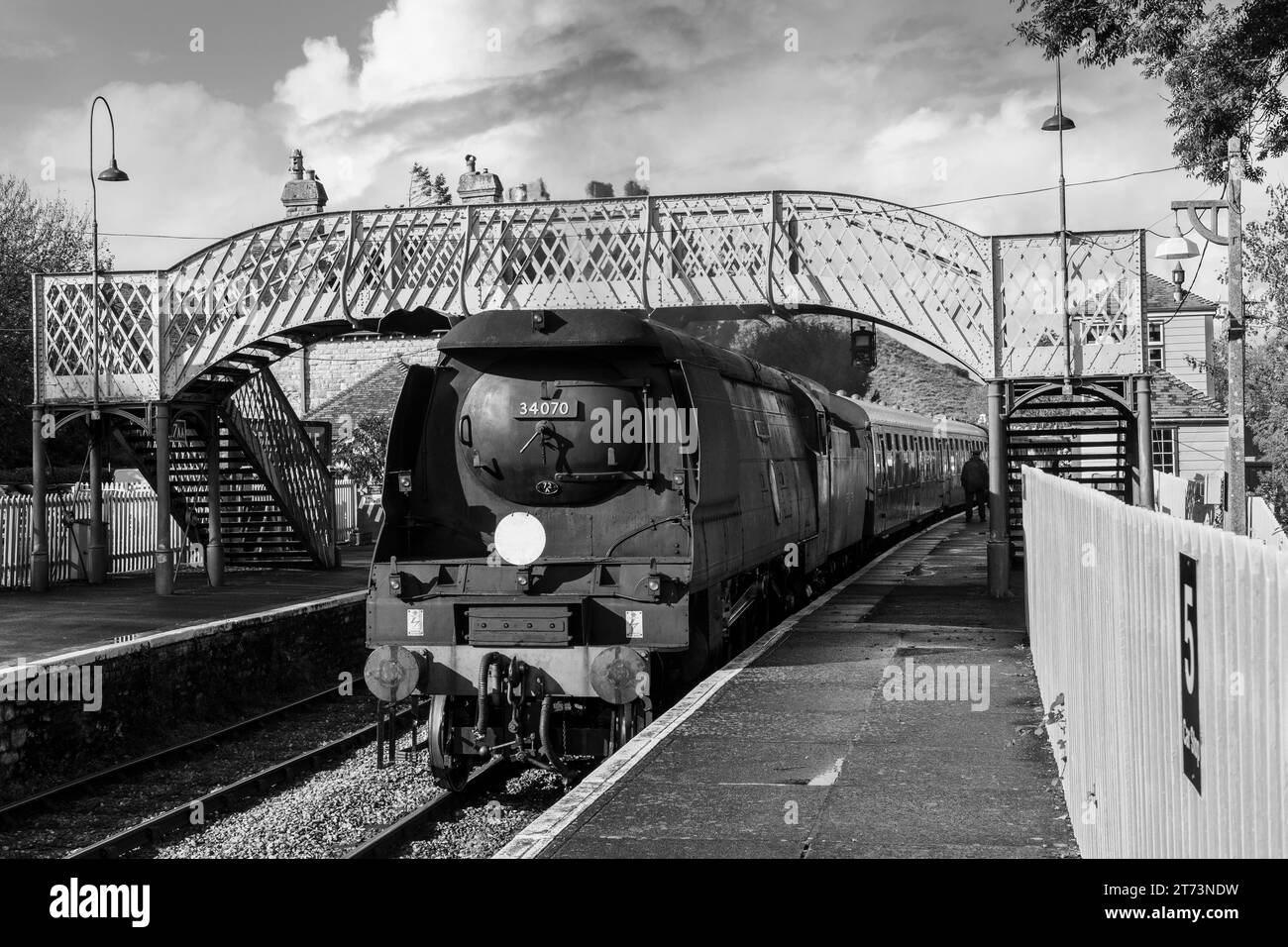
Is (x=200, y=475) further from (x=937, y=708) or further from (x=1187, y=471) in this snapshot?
(x=1187, y=471)

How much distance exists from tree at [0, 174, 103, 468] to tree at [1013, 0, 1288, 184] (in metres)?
25.3

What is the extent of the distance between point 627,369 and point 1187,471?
33.4m

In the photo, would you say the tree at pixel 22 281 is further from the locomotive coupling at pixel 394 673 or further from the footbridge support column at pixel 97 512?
the locomotive coupling at pixel 394 673

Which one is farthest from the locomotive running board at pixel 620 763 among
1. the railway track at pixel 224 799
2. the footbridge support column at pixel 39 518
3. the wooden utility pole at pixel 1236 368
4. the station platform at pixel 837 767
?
the footbridge support column at pixel 39 518

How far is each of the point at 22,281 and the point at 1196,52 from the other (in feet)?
99.7

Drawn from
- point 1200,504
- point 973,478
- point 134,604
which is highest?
point 973,478

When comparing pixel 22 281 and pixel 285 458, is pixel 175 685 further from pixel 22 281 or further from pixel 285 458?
pixel 22 281

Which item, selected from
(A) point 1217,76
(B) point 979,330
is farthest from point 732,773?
(B) point 979,330

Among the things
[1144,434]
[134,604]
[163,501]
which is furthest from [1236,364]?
[163,501]

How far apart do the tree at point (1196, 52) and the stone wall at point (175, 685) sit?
11041mm

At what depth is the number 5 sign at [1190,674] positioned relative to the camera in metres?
3.35

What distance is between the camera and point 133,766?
36.9 feet
